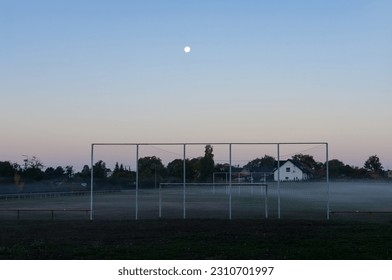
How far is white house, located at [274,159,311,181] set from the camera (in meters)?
39.0

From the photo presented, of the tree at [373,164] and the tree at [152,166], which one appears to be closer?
the tree at [152,166]

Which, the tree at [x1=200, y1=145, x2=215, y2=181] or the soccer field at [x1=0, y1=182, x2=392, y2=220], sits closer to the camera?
the soccer field at [x1=0, y1=182, x2=392, y2=220]

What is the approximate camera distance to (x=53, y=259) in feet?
34.7

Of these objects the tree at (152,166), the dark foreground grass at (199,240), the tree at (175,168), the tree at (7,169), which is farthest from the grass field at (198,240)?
the tree at (7,169)

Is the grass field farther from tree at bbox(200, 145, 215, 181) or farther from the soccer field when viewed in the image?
tree at bbox(200, 145, 215, 181)

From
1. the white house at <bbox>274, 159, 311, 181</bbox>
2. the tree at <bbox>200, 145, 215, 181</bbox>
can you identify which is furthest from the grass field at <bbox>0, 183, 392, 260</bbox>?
the white house at <bbox>274, 159, 311, 181</bbox>

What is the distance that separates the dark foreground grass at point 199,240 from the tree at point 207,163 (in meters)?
7.38

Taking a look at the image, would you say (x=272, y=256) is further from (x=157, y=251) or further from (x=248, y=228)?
(x=248, y=228)

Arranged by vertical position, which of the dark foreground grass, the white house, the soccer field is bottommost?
the soccer field

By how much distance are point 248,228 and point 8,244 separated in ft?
24.4

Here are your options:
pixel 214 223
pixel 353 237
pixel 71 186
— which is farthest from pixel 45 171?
pixel 353 237

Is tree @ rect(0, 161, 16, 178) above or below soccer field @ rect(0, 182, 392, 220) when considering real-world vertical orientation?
above

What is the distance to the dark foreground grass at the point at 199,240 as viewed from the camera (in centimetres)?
1121

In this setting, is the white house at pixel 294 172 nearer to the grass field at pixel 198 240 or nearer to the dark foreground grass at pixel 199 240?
the grass field at pixel 198 240
